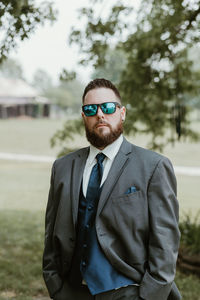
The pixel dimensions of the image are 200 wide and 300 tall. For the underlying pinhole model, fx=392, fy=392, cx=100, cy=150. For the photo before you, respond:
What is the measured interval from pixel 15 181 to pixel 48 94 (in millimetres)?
60448

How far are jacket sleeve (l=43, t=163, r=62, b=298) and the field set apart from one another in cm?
208

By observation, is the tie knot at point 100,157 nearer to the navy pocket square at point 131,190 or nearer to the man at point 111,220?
the man at point 111,220

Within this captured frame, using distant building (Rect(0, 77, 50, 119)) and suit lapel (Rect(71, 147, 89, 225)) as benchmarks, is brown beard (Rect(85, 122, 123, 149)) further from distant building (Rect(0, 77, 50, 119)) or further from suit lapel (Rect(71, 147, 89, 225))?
distant building (Rect(0, 77, 50, 119))

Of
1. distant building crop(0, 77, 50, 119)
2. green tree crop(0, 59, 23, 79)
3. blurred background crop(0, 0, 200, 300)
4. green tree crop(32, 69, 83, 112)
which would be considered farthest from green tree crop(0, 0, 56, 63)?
green tree crop(0, 59, 23, 79)

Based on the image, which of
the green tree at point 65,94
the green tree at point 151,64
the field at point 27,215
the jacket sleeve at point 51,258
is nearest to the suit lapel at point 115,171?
the jacket sleeve at point 51,258

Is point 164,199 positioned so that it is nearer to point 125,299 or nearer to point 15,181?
point 125,299

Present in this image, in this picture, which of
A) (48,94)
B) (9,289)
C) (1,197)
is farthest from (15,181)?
(48,94)

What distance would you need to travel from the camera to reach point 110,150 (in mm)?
2332

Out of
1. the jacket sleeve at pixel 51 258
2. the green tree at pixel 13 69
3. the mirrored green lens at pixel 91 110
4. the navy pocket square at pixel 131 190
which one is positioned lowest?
the jacket sleeve at pixel 51 258

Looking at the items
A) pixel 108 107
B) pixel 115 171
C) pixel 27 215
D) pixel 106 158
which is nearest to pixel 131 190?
pixel 115 171

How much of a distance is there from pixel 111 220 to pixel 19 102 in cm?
5469

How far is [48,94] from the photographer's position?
7669 centimetres

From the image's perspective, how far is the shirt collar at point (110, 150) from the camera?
7.64 ft

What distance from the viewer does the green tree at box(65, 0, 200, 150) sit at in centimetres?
662
